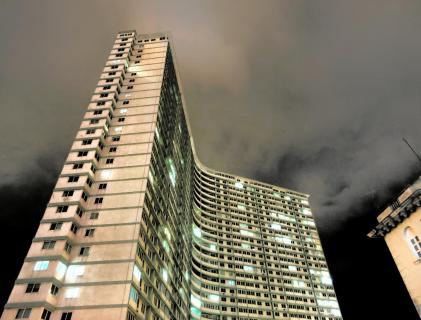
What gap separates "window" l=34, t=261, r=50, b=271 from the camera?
3688 centimetres

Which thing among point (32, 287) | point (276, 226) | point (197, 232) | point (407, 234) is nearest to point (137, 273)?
point (32, 287)

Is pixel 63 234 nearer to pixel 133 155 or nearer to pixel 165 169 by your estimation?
pixel 133 155

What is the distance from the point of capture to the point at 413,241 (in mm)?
24328

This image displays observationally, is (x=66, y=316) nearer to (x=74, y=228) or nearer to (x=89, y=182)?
(x=74, y=228)

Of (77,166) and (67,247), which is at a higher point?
(77,166)

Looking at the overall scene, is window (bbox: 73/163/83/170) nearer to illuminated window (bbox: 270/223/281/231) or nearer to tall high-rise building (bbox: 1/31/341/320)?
tall high-rise building (bbox: 1/31/341/320)

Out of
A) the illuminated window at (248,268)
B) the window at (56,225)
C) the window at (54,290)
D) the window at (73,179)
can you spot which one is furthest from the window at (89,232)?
the illuminated window at (248,268)

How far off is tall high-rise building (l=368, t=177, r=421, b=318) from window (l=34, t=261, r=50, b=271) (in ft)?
120

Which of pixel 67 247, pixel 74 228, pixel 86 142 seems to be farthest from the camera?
pixel 86 142

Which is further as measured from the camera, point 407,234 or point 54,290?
point 54,290

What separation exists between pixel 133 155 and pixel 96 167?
6248 mm

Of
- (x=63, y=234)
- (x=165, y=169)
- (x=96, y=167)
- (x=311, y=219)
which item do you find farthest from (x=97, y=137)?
(x=311, y=219)

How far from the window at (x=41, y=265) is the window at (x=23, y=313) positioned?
4.71 meters

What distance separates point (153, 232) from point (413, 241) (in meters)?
34.8
